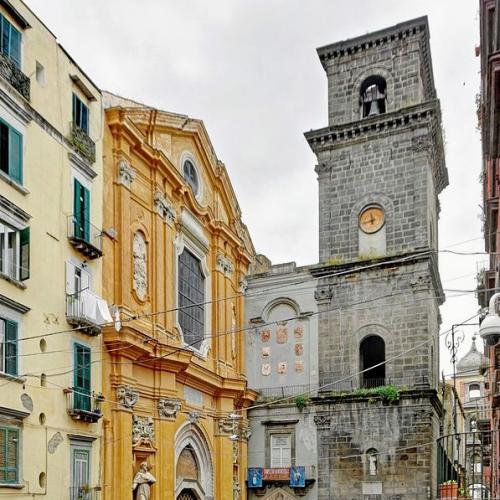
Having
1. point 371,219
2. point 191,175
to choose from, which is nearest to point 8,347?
point 191,175

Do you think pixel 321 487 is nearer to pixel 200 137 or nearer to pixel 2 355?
pixel 200 137

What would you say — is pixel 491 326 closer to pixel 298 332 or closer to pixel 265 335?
pixel 298 332

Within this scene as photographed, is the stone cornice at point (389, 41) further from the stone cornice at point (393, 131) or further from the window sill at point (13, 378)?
the window sill at point (13, 378)

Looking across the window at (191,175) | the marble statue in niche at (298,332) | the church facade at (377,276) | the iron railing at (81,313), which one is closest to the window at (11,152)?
the iron railing at (81,313)

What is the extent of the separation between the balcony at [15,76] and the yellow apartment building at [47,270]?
0.02m

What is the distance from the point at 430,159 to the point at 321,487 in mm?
12453

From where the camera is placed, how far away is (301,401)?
30484 mm

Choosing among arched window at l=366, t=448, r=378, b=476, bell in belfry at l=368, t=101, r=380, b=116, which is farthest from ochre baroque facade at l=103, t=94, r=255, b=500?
bell in belfry at l=368, t=101, r=380, b=116

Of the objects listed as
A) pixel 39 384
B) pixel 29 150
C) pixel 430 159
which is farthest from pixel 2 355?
pixel 430 159

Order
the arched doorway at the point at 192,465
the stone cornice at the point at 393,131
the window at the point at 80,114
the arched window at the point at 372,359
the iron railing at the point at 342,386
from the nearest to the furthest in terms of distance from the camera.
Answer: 1. the window at the point at 80,114
2. the arched doorway at the point at 192,465
3. the iron railing at the point at 342,386
4. the arched window at the point at 372,359
5. the stone cornice at the point at 393,131

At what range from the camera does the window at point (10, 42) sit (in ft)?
56.8

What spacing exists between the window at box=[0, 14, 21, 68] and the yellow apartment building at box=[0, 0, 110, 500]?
21mm

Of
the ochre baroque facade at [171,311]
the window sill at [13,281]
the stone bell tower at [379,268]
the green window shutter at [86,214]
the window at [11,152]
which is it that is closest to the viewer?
the window sill at [13,281]

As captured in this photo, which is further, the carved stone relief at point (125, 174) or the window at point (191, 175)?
the window at point (191, 175)
